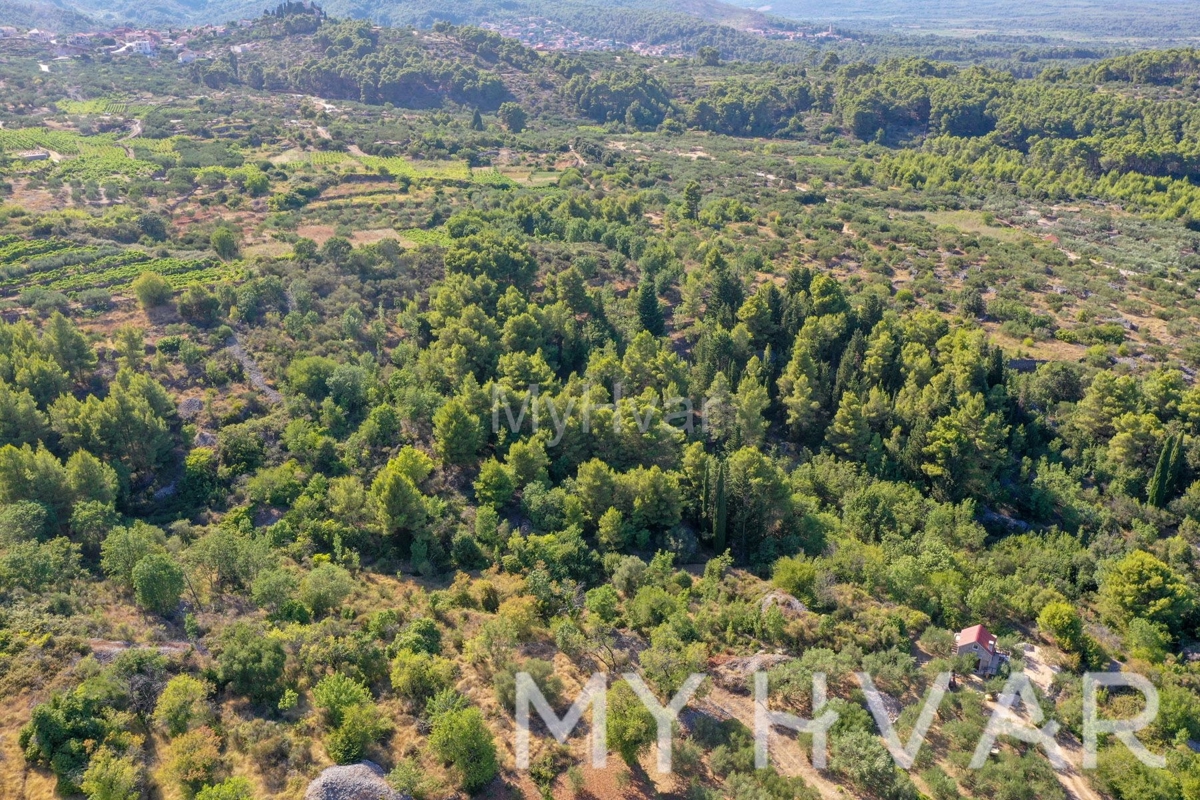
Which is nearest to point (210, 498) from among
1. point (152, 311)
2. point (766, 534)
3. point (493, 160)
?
point (152, 311)

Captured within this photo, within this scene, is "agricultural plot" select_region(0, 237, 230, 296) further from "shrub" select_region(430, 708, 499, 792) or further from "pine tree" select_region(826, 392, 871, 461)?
"shrub" select_region(430, 708, 499, 792)

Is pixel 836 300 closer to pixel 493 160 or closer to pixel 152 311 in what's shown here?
pixel 152 311

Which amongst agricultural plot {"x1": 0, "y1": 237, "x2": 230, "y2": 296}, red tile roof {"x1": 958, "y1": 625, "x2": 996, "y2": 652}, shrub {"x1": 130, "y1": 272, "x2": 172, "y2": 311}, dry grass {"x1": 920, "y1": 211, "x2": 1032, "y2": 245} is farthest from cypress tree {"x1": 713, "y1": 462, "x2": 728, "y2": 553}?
dry grass {"x1": 920, "y1": 211, "x2": 1032, "y2": 245}

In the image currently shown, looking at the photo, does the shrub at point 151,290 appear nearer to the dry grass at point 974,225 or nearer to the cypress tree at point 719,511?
the cypress tree at point 719,511

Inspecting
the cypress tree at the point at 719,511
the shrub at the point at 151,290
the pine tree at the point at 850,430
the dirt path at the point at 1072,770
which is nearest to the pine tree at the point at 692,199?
the pine tree at the point at 850,430

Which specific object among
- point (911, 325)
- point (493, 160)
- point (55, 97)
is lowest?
point (911, 325)

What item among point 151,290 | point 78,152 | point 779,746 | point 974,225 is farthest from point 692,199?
point 78,152
